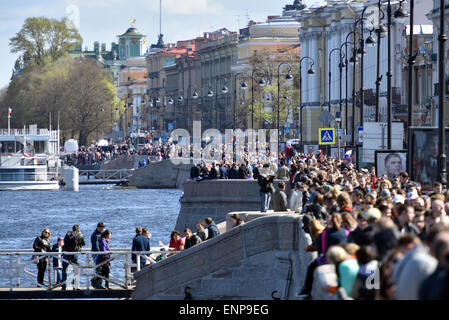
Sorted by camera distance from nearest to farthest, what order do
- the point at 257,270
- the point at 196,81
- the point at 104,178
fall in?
the point at 257,270
the point at 104,178
the point at 196,81

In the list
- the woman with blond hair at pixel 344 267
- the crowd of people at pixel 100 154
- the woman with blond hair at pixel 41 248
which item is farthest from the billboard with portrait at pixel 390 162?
the crowd of people at pixel 100 154

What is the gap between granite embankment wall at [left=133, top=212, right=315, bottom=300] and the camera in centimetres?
2042

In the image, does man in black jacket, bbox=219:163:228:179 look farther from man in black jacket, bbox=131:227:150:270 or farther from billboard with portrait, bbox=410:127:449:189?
billboard with portrait, bbox=410:127:449:189

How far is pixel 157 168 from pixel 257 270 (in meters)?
80.3

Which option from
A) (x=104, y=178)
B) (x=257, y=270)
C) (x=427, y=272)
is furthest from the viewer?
(x=104, y=178)

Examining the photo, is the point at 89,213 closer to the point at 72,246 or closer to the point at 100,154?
the point at 72,246

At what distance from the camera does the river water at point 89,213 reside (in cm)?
5556

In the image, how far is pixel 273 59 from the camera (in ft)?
390

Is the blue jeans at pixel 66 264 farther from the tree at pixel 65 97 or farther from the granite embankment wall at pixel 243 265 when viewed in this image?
the tree at pixel 65 97

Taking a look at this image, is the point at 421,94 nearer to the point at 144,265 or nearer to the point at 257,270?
the point at 144,265

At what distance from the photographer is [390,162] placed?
26938 millimetres

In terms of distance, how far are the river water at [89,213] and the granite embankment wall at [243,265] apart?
14228mm

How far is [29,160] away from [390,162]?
87.9 metres
